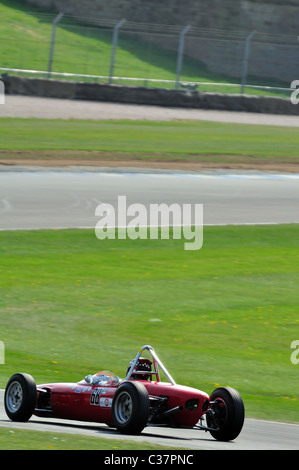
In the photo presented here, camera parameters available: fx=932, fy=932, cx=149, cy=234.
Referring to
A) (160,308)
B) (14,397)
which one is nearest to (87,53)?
(160,308)

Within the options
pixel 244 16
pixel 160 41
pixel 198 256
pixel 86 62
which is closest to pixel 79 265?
pixel 198 256

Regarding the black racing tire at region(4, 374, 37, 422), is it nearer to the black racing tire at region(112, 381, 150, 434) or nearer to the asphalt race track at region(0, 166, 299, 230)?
the black racing tire at region(112, 381, 150, 434)

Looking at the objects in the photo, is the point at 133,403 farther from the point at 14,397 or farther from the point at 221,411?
the point at 14,397

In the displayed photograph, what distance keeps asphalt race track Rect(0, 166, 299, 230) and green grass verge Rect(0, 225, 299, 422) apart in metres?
1.47

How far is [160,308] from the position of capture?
13062 mm

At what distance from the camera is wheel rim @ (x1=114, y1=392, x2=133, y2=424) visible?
7070mm

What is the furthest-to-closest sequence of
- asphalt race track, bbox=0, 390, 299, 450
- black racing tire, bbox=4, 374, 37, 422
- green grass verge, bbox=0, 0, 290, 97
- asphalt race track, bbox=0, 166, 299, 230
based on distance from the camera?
green grass verge, bbox=0, 0, 290, 97
asphalt race track, bbox=0, 166, 299, 230
black racing tire, bbox=4, 374, 37, 422
asphalt race track, bbox=0, 390, 299, 450

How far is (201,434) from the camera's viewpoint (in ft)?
25.8

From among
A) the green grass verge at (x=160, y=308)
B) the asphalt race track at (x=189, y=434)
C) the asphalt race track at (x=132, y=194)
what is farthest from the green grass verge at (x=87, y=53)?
the asphalt race track at (x=189, y=434)

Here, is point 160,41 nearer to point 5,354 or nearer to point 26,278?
point 26,278

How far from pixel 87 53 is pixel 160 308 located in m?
29.9

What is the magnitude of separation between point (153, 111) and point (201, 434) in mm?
28409

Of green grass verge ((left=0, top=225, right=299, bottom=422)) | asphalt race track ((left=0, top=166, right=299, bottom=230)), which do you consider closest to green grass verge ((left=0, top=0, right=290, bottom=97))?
asphalt race track ((left=0, top=166, right=299, bottom=230))

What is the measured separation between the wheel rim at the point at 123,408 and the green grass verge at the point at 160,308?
6.79 feet
